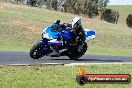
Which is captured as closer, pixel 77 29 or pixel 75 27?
pixel 75 27

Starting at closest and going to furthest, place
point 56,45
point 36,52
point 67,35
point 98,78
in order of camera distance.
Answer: point 98,78 → point 36,52 → point 56,45 → point 67,35

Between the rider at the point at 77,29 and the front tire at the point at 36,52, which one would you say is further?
the rider at the point at 77,29

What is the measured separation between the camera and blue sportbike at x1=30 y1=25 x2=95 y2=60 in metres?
17.4

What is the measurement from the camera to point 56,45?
706 inches

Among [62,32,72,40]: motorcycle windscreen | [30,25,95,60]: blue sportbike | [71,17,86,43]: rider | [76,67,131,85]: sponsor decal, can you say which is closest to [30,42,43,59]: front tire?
[30,25,95,60]: blue sportbike

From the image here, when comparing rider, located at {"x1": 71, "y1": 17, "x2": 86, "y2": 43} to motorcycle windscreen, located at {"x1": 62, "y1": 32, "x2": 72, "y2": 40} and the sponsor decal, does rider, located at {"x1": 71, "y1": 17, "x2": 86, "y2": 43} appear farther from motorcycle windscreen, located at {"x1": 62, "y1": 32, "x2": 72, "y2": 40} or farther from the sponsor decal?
the sponsor decal

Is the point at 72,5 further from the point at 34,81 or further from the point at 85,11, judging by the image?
the point at 34,81

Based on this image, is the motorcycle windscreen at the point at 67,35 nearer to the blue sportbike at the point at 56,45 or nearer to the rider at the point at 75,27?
the blue sportbike at the point at 56,45

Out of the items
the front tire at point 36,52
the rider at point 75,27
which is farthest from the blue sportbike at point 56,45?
the rider at point 75,27

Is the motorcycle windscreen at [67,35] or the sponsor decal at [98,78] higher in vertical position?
the sponsor decal at [98,78]

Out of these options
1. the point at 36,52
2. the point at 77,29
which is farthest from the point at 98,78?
the point at 77,29

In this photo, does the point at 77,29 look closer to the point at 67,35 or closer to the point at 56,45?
the point at 67,35

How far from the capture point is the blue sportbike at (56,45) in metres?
17.4

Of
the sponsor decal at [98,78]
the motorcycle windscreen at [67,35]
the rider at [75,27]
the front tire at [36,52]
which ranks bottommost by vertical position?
the front tire at [36,52]
